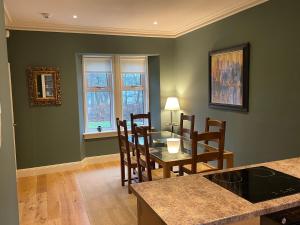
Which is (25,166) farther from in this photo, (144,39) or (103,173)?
(144,39)

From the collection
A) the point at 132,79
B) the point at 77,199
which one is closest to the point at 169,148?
the point at 77,199

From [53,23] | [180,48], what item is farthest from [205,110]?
[53,23]

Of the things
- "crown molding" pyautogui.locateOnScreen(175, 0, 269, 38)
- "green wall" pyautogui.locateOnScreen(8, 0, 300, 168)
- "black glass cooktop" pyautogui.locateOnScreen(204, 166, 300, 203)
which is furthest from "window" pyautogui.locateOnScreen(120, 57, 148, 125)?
"black glass cooktop" pyautogui.locateOnScreen(204, 166, 300, 203)

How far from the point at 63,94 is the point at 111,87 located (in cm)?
114

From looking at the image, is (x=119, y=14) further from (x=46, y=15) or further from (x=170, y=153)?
(x=170, y=153)

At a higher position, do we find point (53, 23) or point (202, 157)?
point (53, 23)

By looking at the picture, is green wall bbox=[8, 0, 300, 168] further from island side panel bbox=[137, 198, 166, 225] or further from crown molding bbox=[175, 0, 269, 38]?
island side panel bbox=[137, 198, 166, 225]

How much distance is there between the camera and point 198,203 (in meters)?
1.31

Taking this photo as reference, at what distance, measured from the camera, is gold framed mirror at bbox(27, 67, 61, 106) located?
4328mm

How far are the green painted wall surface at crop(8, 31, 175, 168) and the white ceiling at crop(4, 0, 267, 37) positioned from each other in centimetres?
17

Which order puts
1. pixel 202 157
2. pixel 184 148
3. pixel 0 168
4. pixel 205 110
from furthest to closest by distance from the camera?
pixel 205 110 → pixel 184 148 → pixel 202 157 → pixel 0 168

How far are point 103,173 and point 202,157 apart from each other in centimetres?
241

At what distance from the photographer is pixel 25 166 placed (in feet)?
14.6

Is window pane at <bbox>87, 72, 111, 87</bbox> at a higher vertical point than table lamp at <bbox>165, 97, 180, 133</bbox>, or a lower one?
higher
